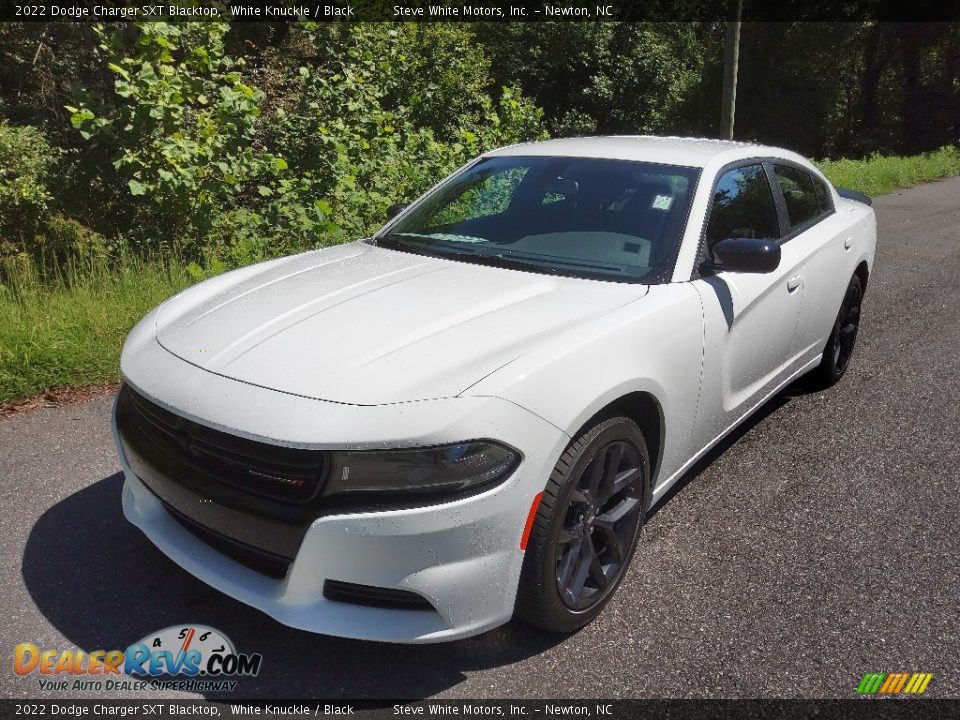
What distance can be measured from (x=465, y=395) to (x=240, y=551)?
83 centimetres

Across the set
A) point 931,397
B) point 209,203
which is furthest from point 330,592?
point 209,203

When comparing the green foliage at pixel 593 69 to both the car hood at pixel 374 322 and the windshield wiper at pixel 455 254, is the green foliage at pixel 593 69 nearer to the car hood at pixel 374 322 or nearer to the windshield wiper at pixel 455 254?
the windshield wiper at pixel 455 254

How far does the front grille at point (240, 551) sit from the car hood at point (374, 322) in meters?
0.48

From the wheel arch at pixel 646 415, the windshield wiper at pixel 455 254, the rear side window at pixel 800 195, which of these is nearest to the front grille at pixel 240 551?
the wheel arch at pixel 646 415

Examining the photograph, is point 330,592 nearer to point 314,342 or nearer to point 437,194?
point 314,342

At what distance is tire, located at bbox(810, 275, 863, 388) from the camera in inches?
195

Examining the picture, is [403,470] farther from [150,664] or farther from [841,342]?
[841,342]

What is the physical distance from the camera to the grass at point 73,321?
15.4 ft

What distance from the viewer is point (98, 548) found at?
3.11 m

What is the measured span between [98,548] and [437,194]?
229 centimetres

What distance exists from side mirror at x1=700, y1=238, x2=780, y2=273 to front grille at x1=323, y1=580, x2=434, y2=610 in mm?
1855

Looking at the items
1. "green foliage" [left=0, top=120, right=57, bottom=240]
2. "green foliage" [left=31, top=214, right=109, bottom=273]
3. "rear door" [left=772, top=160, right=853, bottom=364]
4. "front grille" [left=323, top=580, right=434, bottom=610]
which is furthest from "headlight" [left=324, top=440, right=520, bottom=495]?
"green foliage" [left=0, top=120, right=57, bottom=240]

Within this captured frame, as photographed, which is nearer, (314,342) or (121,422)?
(314,342)

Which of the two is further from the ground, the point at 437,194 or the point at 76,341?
the point at 437,194
